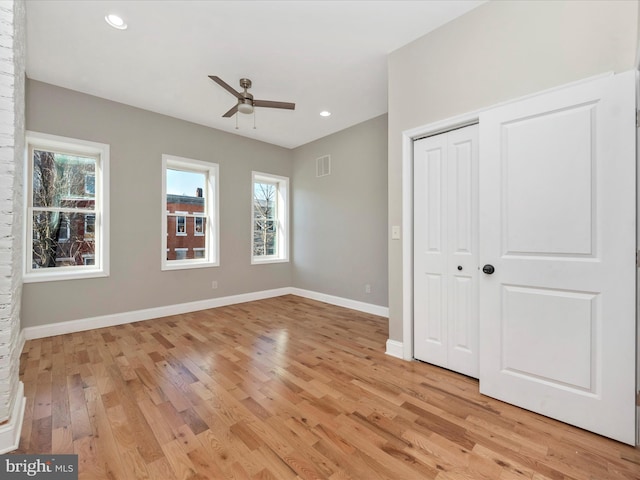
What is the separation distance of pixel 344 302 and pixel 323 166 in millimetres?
2533

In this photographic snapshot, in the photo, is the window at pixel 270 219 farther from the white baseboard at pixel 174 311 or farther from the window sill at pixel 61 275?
the window sill at pixel 61 275

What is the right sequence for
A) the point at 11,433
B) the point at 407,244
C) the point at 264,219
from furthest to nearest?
the point at 264,219, the point at 407,244, the point at 11,433

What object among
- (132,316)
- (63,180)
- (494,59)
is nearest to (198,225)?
(132,316)

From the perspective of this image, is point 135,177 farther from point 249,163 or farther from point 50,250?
point 249,163

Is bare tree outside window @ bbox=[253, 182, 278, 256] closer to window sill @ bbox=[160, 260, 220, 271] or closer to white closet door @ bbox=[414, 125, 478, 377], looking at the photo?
window sill @ bbox=[160, 260, 220, 271]

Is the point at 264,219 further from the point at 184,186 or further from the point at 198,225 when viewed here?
the point at 184,186

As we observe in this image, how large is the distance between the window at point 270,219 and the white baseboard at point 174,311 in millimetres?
708

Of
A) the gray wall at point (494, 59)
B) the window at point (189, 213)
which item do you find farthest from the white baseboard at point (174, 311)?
the gray wall at point (494, 59)

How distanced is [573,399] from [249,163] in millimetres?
5200

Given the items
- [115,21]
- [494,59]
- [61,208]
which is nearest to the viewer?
[494,59]

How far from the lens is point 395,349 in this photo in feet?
9.29

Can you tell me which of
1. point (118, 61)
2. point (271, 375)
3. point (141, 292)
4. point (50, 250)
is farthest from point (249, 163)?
point (271, 375)

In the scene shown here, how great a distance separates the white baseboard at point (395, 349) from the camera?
9.13 ft

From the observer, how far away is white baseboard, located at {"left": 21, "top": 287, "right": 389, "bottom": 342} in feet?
11.1
